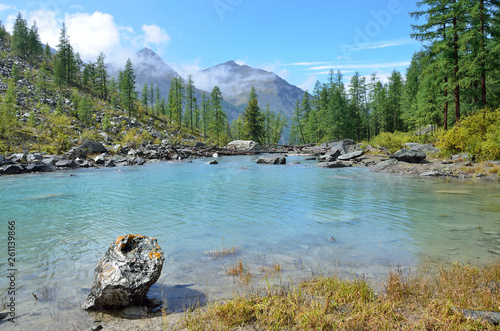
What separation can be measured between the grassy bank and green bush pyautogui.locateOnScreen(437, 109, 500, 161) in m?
20.3

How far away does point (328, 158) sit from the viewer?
3709cm

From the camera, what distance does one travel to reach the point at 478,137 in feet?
67.3

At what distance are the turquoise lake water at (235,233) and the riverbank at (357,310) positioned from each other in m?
0.90

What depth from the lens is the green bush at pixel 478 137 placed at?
19.3m

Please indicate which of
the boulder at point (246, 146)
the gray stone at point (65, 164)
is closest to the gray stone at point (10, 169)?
the gray stone at point (65, 164)

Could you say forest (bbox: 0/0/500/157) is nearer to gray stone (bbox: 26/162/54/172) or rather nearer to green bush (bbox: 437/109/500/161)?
green bush (bbox: 437/109/500/161)

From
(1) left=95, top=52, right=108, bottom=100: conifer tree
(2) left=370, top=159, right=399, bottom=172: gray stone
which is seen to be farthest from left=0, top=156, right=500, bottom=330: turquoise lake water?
(1) left=95, top=52, right=108, bottom=100: conifer tree

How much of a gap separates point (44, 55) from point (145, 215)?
421 feet

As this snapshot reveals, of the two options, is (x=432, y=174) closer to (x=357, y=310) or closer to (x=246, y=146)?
(x=357, y=310)

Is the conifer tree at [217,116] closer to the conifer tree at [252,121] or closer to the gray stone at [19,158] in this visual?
the conifer tree at [252,121]

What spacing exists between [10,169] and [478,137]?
133 feet

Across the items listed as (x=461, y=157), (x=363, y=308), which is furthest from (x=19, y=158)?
(x=461, y=157)

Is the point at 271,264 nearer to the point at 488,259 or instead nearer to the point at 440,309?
the point at 440,309

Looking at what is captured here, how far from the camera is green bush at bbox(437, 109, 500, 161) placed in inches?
760
